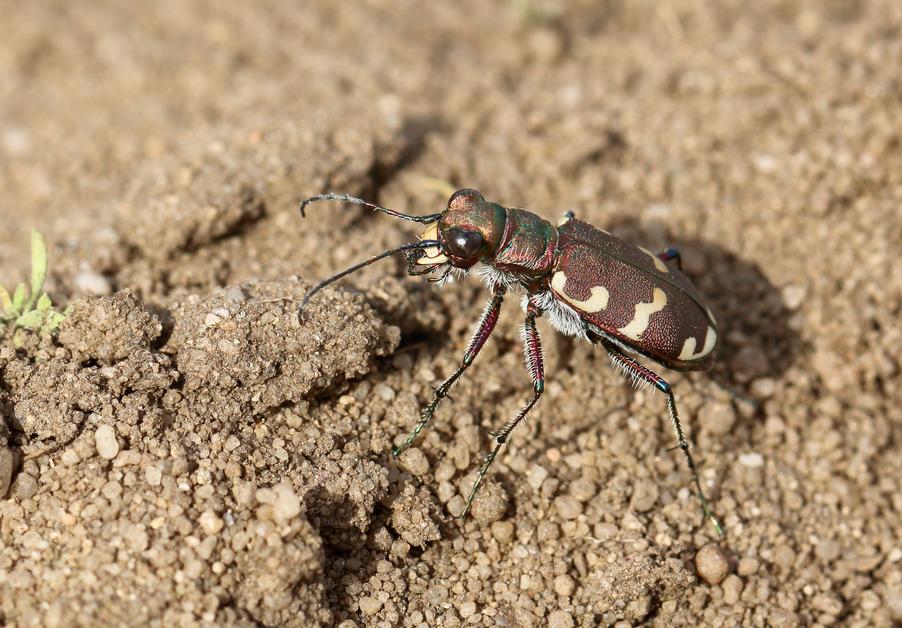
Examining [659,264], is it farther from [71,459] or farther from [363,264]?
[71,459]

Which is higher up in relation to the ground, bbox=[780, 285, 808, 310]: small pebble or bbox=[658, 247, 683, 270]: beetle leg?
bbox=[780, 285, 808, 310]: small pebble

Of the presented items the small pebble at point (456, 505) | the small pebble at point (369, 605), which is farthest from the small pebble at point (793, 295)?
the small pebble at point (369, 605)

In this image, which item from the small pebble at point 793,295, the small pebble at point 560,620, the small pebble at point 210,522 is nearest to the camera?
the small pebble at point 210,522

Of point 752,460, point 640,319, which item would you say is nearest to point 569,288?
point 640,319

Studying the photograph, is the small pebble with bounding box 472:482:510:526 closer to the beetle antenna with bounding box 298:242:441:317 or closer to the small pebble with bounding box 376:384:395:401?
the small pebble with bounding box 376:384:395:401

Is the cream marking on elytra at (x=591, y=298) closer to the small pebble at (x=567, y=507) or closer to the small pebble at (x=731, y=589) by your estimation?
the small pebble at (x=567, y=507)

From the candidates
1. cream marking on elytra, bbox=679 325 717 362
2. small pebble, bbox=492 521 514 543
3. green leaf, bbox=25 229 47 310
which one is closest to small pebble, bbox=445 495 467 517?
small pebble, bbox=492 521 514 543

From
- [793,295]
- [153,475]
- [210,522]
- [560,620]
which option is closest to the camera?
[210,522]
